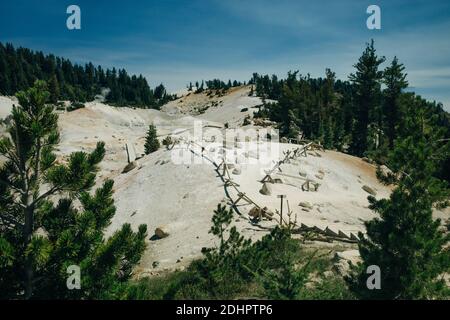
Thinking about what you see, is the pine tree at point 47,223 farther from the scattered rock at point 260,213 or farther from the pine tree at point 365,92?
the pine tree at point 365,92

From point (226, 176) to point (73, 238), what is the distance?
17.5 metres

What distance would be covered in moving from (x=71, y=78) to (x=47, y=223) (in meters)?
142

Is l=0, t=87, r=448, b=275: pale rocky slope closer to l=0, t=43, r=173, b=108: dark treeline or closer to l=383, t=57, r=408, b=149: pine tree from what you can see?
l=383, t=57, r=408, b=149: pine tree

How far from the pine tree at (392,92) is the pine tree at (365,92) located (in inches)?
53.9

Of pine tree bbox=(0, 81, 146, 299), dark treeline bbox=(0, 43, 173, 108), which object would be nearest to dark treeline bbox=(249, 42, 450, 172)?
pine tree bbox=(0, 81, 146, 299)

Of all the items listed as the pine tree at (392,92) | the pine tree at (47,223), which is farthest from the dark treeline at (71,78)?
the pine tree at (47,223)

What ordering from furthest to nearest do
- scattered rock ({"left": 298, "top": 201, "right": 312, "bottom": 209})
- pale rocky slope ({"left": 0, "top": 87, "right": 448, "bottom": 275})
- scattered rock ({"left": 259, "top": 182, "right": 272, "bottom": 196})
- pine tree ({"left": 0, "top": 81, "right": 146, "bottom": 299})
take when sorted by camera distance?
scattered rock ({"left": 259, "top": 182, "right": 272, "bottom": 196})
scattered rock ({"left": 298, "top": 201, "right": 312, "bottom": 209})
pale rocky slope ({"left": 0, "top": 87, "right": 448, "bottom": 275})
pine tree ({"left": 0, "top": 81, "right": 146, "bottom": 299})

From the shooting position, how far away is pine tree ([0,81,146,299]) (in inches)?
320

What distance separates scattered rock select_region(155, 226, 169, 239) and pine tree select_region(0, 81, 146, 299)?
34.4ft

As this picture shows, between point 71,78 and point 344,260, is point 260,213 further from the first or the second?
point 71,78

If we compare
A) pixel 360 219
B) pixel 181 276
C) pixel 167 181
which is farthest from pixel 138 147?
pixel 181 276

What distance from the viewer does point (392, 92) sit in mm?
43250

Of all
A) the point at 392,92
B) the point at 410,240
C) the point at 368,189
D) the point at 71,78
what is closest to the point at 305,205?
the point at 368,189

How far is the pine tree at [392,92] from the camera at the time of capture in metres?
42.5
